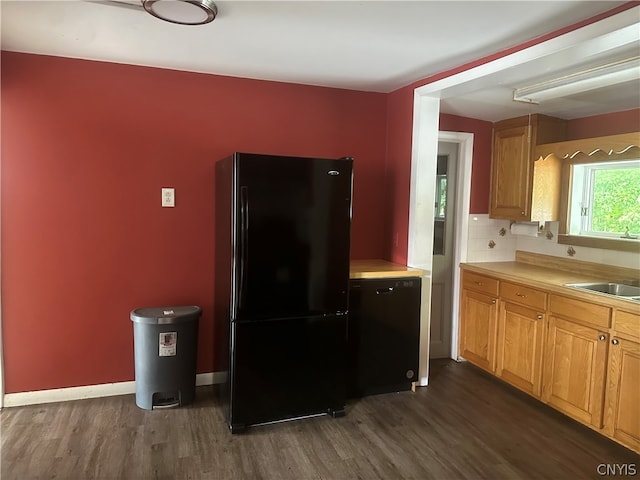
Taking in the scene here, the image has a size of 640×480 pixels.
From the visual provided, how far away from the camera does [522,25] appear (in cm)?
225

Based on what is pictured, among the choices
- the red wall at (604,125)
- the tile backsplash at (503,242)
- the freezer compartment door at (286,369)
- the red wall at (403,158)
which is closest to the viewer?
the freezer compartment door at (286,369)

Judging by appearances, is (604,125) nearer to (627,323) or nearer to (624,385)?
(627,323)

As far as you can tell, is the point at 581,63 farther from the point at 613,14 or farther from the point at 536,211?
the point at 536,211

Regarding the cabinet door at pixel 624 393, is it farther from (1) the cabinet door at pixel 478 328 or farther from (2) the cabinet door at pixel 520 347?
(1) the cabinet door at pixel 478 328

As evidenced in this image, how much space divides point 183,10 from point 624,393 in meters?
3.03

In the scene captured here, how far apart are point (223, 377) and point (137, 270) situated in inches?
37.3

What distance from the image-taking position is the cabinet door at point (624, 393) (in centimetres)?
258

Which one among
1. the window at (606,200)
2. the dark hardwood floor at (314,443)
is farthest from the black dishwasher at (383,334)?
the window at (606,200)

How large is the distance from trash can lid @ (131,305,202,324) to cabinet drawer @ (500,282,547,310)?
7.32ft

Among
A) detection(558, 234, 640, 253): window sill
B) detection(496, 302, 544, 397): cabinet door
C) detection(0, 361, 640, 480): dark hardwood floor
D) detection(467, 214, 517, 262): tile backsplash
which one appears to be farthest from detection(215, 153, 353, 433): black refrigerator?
detection(558, 234, 640, 253): window sill

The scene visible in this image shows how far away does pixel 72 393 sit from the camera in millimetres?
3166

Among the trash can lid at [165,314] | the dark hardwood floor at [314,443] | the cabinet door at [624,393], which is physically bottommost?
the dark hardwood floor at [314,443]

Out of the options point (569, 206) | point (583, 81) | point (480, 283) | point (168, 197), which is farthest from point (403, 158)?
point (168, 197)

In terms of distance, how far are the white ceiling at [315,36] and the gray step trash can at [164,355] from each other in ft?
5.36
